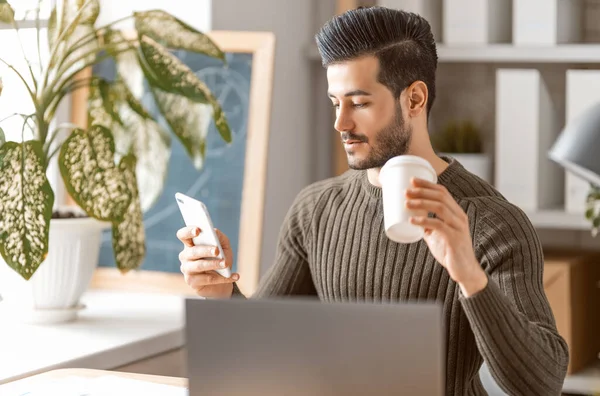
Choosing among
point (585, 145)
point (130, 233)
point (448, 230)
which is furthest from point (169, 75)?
point (585, 145)

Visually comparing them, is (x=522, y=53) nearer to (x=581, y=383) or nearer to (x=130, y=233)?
(x=581, y=383)

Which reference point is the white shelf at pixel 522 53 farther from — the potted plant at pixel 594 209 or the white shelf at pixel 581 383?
the white shelf at pixel 581 383

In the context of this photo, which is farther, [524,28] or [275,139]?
[275,139]

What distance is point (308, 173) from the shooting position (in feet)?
9.70

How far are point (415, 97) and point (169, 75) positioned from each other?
0.73 meters

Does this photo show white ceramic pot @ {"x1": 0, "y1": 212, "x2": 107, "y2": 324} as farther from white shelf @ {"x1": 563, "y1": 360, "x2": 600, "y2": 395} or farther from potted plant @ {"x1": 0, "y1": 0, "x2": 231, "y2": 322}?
white shelf @ {"x1": 563, "y1": 360, "x2": 600, "y2": 395}

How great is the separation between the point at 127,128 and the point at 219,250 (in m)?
0.99

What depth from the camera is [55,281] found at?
7.13ft

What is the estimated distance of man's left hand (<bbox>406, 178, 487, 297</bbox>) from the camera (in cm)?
121

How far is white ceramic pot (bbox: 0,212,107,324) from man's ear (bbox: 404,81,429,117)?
0.91 meters

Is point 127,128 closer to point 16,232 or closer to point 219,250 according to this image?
point 16,232

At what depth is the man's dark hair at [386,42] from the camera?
1.60 m

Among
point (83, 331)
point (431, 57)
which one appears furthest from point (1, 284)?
point (431, 57)

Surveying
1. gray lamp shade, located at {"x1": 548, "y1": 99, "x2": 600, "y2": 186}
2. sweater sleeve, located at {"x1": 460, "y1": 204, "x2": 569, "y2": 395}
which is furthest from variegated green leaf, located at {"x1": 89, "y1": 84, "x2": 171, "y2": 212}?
gray lamp shade, located at {"x1": 548, "y1": 99, "x2": 600, "y2": 186}
